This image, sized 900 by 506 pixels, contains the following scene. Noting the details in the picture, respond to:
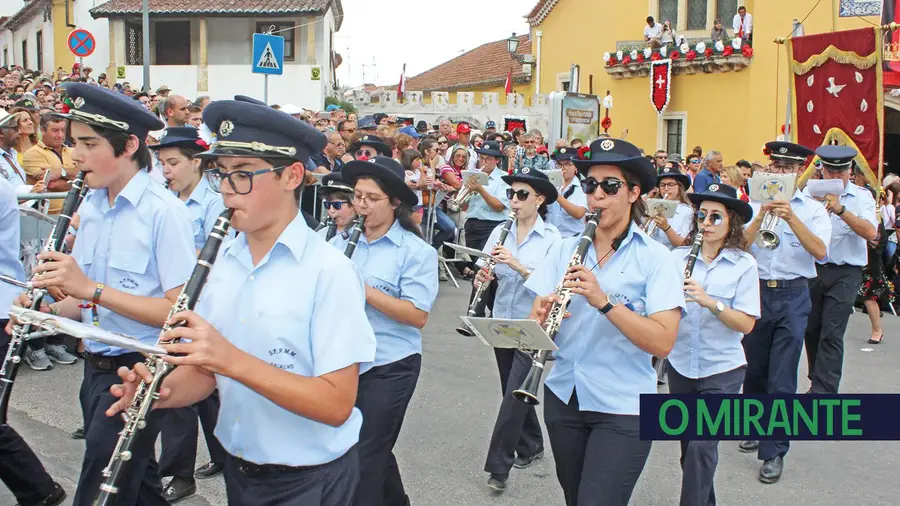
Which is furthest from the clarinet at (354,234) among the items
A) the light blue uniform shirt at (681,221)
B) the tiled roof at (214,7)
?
the tiled roof at (214,7)

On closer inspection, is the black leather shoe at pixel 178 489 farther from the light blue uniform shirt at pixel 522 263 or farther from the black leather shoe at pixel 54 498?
the light blue uniform shirt at pixel 522 263

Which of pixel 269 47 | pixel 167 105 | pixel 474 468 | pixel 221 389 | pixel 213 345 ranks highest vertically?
pixel 269 47

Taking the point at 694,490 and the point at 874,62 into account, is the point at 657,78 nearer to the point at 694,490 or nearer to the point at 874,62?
the point at 874,62

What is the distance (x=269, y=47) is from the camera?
39.0ft

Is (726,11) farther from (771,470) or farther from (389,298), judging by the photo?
(389,298)

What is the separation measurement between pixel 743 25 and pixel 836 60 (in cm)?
1787

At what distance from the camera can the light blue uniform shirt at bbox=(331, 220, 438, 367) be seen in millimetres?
4691

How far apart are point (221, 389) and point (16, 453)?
2.22 m

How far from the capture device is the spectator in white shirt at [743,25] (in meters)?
27.0

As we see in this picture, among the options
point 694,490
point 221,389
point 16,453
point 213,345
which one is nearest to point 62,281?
point 221,389

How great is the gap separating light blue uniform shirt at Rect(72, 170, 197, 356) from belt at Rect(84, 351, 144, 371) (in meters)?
0.03

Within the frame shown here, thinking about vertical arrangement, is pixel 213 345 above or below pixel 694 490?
above

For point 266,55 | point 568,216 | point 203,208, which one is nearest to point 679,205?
point 568,216

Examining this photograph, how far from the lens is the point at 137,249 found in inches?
149
